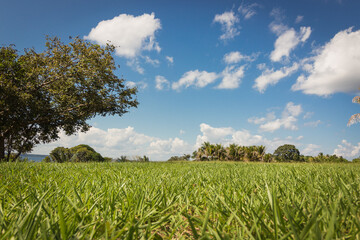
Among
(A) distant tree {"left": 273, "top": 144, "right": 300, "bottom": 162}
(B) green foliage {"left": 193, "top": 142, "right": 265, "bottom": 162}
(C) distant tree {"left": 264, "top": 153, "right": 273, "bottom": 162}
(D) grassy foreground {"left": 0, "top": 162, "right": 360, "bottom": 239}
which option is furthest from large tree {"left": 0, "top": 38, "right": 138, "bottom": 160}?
(A) distant tree {"left": 273, "top": 144, "right": 300, "bottom": 162}

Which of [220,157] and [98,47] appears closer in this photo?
[98,47]

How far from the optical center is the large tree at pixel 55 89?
13.4 metres

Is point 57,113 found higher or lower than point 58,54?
lower

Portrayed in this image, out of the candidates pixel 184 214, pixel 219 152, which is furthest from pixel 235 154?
pixel 184 214

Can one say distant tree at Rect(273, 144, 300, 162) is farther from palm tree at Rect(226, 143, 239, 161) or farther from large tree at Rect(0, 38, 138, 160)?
large tree at Rect(0, 38, 138, 160)

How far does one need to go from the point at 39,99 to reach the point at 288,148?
6445cm

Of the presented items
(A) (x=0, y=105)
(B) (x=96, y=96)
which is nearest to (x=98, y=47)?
(B) (x=96, y=96)

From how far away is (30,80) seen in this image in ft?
45.9

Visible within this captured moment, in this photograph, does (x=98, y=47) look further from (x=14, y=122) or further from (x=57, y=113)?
(x=14, y=122)

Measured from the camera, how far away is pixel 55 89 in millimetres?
15086

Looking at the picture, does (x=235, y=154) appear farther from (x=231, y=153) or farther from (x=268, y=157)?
(x=268, y=157)

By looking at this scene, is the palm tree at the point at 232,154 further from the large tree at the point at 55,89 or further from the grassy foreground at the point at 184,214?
the grassy foreground at the point at 184,214

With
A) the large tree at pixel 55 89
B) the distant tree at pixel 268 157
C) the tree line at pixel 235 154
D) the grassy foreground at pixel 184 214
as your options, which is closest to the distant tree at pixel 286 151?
the tree line at pixel 235 154

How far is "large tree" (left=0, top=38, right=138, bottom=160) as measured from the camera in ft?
43.9
